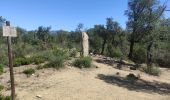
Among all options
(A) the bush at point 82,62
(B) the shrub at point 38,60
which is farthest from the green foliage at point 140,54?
(B) the shrub at point 38,60

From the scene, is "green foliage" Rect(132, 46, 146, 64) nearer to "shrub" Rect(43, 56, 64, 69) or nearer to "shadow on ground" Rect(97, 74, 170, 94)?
"shadow on ground" Rect(97, 74, 170, 94)

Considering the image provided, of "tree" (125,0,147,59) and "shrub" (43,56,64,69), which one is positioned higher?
"tree" (125,0,147,59)

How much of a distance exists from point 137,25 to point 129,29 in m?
1.81

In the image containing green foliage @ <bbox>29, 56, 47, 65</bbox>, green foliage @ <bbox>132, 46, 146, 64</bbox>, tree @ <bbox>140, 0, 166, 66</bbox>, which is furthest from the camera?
green foliage @ <bbox>132, 46, 146, 64</bbox>

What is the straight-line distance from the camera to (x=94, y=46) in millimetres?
50031

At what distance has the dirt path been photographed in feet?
46.0

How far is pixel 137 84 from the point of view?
1903 cm

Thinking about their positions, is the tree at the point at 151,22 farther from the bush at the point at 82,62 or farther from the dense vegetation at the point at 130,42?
the bush at the point at 82,62

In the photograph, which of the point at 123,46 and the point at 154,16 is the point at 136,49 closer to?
the point at 123,46

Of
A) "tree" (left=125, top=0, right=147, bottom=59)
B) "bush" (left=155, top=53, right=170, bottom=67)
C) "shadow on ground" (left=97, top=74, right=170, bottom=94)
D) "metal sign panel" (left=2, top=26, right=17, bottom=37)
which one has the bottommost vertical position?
"shadow on ground" (left=97, top=74, right=170, bottom=94)

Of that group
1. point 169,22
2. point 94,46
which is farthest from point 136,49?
point 94,46

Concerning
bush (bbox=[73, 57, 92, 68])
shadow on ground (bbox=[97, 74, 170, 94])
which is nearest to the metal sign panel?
shadow on ground (bbox=[97, 74, 170, 94])

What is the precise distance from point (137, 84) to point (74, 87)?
516cm

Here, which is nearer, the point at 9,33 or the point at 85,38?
the point at 9,33
